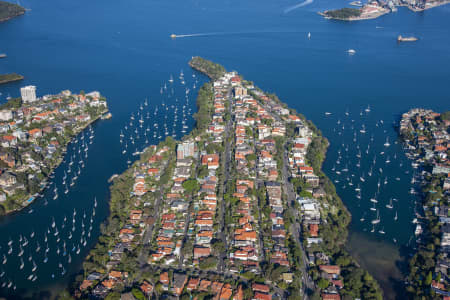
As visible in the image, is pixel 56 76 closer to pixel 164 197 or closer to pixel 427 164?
pixel 164 197

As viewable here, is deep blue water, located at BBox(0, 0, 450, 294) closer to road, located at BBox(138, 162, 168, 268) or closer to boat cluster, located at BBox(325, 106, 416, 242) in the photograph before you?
boat cluster, located at BBox(325, 106, 416, 242)

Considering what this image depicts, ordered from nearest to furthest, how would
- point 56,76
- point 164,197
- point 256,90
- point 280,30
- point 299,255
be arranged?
1. point 299,255
2. point 164,197
3. point 256,90
4. point 56,76
5. point 280,30

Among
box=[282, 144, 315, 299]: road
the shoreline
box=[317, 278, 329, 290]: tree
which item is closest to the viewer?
box=[317, 278, 329, 290]: tree

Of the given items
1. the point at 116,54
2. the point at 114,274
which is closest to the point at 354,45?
the point at 116,54

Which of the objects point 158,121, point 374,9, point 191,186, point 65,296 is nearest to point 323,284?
point 191,186

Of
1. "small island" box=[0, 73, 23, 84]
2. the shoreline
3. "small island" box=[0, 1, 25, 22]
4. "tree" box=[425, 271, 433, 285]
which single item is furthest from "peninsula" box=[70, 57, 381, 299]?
"small island" box=[0, 1, 25, 22]

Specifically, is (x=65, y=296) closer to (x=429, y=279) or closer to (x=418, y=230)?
(x=429, y=279)
